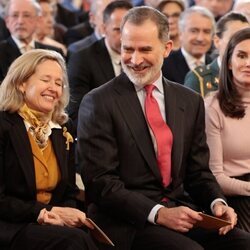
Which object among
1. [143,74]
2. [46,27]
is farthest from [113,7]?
[143,74]

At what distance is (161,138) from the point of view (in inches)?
127

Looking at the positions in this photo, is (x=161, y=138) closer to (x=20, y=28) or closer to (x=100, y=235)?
(x=100, y=235)

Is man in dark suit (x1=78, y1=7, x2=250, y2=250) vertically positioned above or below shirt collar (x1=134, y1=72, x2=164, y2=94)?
below

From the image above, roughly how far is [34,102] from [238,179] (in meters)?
1.10

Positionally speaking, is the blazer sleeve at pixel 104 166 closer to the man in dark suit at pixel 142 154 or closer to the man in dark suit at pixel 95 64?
the man in dark suit at pixel 142 154

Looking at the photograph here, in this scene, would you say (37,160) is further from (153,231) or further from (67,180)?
(153,231)

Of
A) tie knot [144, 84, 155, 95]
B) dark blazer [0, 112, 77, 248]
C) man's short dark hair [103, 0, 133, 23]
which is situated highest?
man's short dark hair [103, 0, 133, 23]

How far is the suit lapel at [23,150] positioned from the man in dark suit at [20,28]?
2.01 m

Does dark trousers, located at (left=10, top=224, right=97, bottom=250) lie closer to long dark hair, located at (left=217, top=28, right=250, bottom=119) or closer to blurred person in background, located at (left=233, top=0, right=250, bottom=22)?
long dark hair, located at (left=217, top=28, right=250, bottom=119)

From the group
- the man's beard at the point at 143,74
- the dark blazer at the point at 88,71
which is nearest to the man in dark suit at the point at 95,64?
the dark blazer at the point at 88,71

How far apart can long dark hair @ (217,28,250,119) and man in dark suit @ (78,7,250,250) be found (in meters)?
0.26

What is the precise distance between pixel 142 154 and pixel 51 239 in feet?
1.83

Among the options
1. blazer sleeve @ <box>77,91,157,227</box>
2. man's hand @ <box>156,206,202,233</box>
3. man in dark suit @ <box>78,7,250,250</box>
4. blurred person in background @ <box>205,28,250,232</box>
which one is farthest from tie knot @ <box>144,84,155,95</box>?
man's hand @ <box>156,206,202,233</box>

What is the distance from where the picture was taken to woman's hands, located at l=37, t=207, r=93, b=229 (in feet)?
9.96
